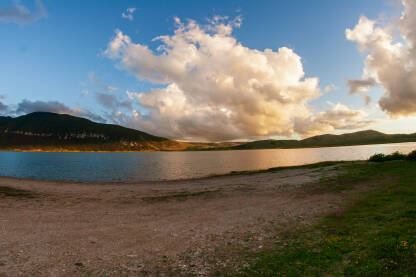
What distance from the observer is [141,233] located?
14359mm

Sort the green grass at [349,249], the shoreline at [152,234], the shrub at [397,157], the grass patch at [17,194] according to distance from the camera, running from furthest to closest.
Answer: the shrub at [397,157]
the grass patch at [17,194]
the shoreline at [152,234]
the green grass at [349,249]

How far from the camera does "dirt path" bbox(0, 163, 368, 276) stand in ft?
32.0

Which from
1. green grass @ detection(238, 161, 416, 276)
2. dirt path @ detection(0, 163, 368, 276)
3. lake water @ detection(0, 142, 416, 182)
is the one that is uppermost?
green grass @ detection(238, 161, 416, 276)

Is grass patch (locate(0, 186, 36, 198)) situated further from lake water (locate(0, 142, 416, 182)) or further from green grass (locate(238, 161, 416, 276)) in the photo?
green grass (locate(238, 161, 416, 276))

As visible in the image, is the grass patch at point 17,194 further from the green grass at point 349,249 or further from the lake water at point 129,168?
the green grass at point 349,249

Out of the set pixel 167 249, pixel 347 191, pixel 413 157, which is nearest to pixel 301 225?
pixel 167 249

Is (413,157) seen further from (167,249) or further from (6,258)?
(6,258)

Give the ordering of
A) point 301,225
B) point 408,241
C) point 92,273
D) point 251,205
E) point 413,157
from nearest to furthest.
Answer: point 408,241 → point 92,273 → point 301,225 → point 251,205 → point 413,157

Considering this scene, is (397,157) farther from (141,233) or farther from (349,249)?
(141,233)

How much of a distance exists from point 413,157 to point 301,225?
163 feet

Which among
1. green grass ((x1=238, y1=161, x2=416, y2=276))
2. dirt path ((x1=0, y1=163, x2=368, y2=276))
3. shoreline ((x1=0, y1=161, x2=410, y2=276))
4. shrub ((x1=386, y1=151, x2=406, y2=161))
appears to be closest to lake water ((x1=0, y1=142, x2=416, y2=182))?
dirt path ((x1=0, y1=163, x2=368, y2=276))

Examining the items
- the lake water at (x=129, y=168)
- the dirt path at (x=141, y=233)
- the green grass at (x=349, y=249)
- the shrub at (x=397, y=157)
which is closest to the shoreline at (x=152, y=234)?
the dirt path at (x=141, y=233)

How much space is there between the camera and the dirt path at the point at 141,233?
9.76 m

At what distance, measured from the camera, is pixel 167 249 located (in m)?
11.5
